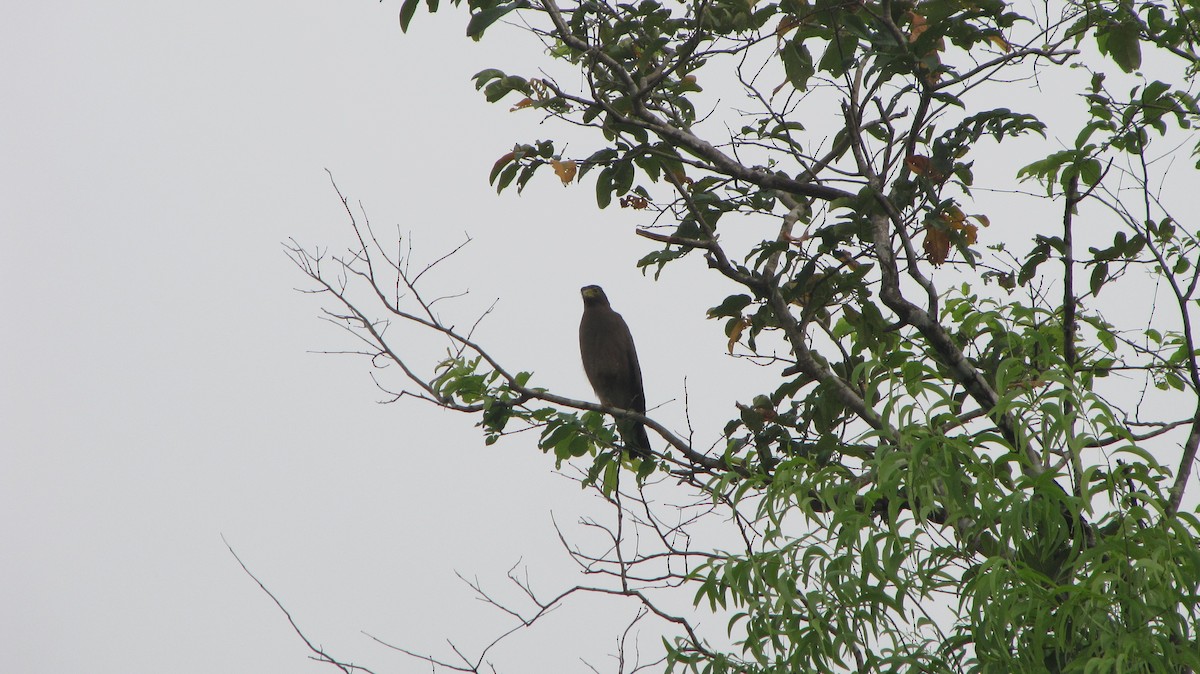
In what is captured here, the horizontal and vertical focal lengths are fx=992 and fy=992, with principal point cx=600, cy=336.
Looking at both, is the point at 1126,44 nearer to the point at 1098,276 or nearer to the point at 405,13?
the point at 1098,276

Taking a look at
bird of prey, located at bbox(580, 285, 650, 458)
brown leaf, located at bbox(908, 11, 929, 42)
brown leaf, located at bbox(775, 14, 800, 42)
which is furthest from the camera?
bird of prey, located at bbox(580, 285, 650, 458)

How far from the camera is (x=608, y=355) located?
6.48m

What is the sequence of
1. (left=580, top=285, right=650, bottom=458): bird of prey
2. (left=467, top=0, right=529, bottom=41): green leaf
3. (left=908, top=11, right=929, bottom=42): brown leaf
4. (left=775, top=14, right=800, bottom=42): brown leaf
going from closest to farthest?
(left=467, top=0, right=529, bottom=41): green leaf
(left=775, top=14, right=800, bottom=42): brown leaf
(left=908, top=11, right=929, bottom=42): brown leaf
(left=580, top=285, right=650, bottom=458): bird of prey

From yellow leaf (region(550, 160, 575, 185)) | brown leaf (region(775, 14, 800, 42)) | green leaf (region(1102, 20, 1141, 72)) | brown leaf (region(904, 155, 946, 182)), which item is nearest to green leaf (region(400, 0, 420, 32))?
yellow leaf (region(550, 160, 575, 185))

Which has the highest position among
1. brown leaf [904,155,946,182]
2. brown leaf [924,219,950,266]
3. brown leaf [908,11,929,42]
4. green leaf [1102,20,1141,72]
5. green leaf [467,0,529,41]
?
brown leaf [908,11,929,42]

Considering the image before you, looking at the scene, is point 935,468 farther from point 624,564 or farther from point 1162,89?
point 624,564

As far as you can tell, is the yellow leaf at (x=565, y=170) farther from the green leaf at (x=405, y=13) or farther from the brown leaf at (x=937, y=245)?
the brown leaf at (x=937, y=245)

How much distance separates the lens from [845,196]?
248 centimetres

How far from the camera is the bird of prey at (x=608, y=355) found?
6.50m

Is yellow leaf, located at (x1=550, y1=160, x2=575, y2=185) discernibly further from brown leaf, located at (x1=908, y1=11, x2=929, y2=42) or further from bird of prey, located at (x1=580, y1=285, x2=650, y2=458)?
bird of prey, located at (x1=580, y1=285, x2=650, y2=458)

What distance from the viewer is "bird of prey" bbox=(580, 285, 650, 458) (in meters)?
6.50

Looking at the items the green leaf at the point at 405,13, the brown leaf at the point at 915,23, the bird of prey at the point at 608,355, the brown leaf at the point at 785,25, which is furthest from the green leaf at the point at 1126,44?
the bird of prey at the point at 608,355

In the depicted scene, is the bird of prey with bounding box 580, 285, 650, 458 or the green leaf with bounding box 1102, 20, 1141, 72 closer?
the green leaf with bounding box 1102, 20, 1141, 72

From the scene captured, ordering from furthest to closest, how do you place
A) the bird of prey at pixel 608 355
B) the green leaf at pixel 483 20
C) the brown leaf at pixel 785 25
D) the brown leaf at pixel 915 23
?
the bird of prey at pixel 608 355
the brown leaf at pixel 915 23
the brown leaf at pixel 785 25
the green leaf at pixel 483 20
